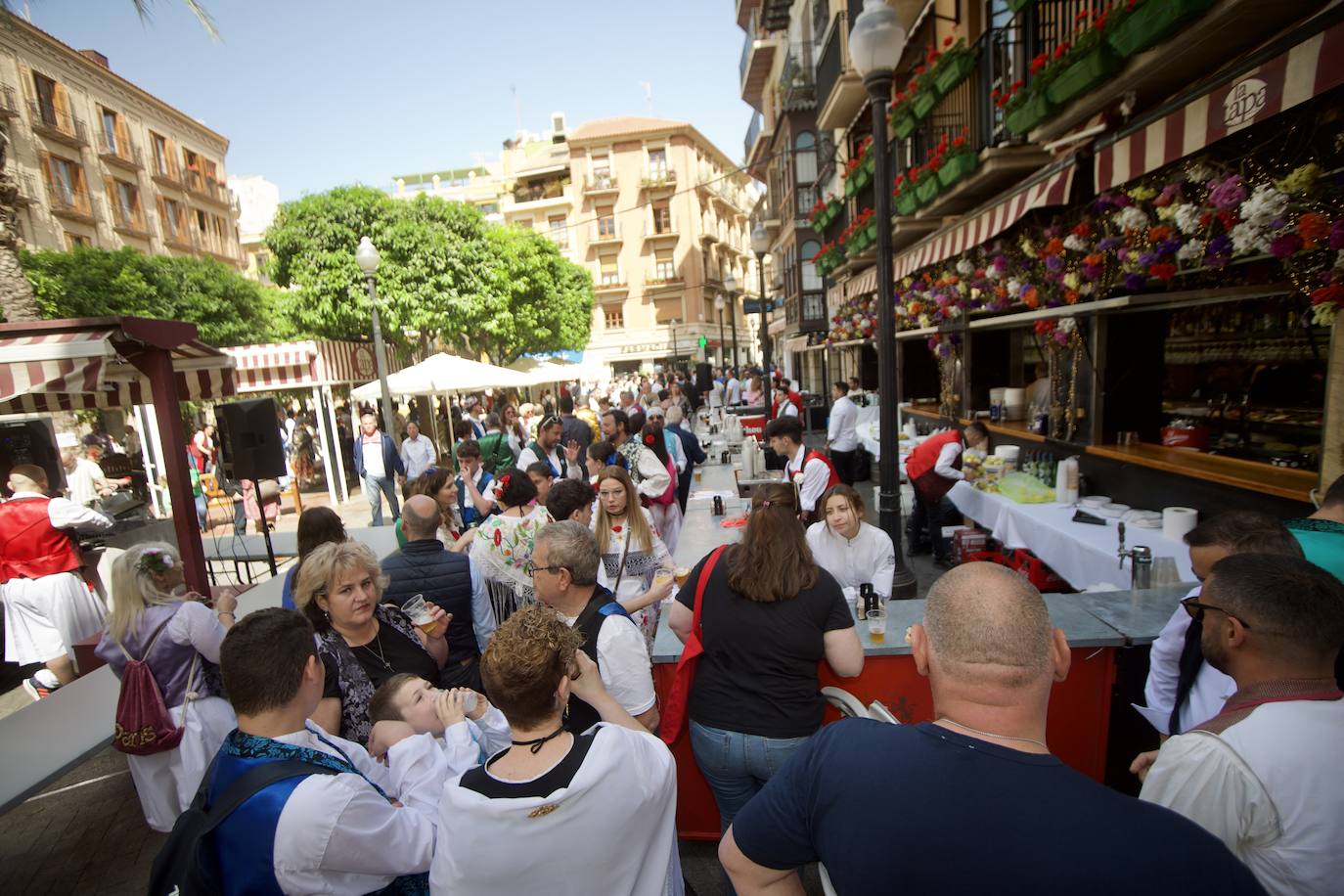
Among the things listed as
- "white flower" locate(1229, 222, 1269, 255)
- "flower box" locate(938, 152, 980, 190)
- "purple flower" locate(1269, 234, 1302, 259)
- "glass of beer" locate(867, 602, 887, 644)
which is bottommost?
"glass of beer" locate(867, 602, 887, 644)

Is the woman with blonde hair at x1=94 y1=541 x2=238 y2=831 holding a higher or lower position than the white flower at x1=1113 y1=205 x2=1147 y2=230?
lower

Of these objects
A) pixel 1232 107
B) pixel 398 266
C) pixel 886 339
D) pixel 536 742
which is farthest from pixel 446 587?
pixel 398 266

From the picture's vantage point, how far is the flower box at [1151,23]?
13.0 ft

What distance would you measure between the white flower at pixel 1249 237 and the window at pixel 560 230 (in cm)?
4744

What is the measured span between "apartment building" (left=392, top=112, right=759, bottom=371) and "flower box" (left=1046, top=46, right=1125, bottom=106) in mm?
39319

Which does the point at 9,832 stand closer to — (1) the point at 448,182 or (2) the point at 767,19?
(2) the point at 767,19

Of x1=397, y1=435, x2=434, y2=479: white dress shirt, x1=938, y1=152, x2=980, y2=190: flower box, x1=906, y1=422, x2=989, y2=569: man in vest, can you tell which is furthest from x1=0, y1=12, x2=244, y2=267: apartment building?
x1=906, y1=422, x2=989, y2=569: man in vest

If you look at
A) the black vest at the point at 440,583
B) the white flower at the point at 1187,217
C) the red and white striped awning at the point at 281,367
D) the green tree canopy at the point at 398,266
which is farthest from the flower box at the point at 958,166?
the green tree canopy at the point at 398,266

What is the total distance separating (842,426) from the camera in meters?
9.96

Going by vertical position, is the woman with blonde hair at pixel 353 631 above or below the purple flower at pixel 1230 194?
below

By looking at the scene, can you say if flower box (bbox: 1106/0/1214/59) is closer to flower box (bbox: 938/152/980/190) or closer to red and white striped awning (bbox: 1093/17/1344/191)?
red and white striped awning (bbox: 1093/17/1344/191)

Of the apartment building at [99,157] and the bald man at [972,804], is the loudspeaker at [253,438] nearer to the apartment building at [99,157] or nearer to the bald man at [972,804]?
the bald man at [972,804]

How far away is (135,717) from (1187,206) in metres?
6.89

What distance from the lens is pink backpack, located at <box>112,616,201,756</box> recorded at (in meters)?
3.05
